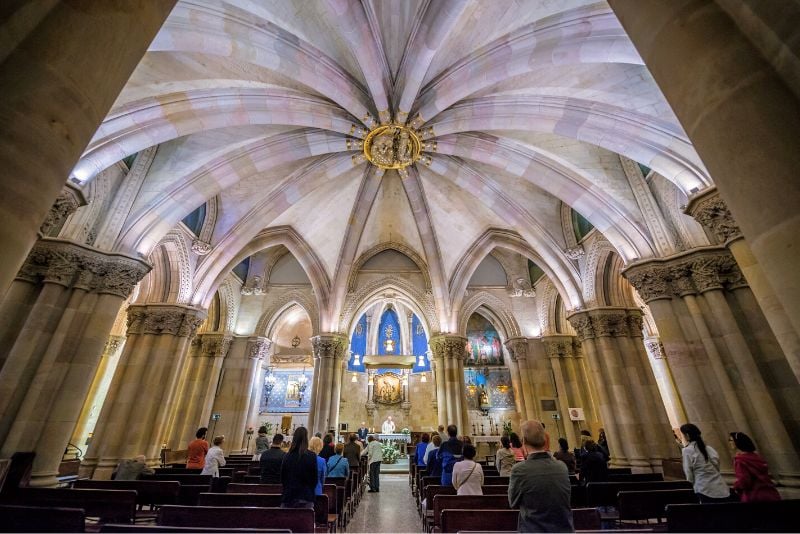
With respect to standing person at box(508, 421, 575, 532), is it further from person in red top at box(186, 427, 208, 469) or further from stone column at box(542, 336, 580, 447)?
stone column at box(542, 336, 580, 447)

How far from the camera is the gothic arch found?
15.0m

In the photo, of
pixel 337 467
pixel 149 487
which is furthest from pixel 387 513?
pixel 149 487

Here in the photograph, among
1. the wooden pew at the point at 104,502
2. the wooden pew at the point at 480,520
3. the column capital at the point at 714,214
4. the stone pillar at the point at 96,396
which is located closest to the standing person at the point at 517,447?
the wooden pew at the point at 480,520

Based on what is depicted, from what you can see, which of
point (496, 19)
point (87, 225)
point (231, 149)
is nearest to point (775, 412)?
point (496, 19)

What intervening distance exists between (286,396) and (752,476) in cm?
1953

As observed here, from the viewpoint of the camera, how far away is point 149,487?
4160mm

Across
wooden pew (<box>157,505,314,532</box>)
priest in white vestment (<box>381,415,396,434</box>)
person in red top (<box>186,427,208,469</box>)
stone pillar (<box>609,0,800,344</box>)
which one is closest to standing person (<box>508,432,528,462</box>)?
wooden pew (<box>157,505,314,532</box>)

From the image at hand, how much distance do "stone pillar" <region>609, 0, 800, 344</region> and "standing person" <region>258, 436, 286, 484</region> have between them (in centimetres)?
462

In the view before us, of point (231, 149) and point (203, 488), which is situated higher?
point (231, 149)

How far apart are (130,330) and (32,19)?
393 inches

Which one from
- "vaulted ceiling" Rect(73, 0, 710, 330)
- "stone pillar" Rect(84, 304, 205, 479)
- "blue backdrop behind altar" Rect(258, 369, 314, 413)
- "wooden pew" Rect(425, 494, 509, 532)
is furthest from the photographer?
"blue backdrop behind altar" Rect(258, 369, 314, 413)

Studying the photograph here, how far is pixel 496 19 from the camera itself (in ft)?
22.2

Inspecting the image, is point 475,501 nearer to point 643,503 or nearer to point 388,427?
point 643,503

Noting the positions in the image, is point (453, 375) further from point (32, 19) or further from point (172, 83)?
point (32, 19)
